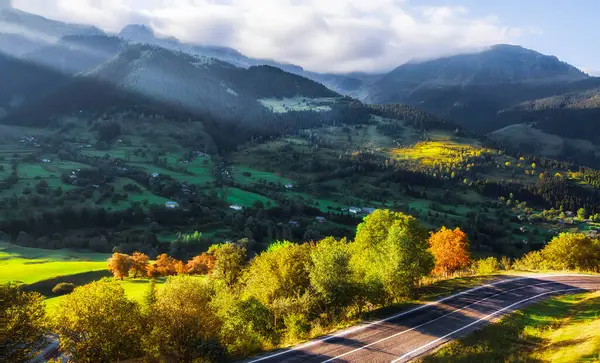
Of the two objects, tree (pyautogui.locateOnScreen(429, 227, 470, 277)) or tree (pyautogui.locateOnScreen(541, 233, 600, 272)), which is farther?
tree (pyautogui.locateOnScreen(541, 233, 600, 272))

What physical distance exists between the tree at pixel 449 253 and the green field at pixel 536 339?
124 ft

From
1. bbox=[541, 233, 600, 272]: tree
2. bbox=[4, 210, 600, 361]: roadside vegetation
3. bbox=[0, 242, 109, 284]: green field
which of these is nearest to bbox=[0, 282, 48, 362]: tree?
bbox=[4, 210, 600, 361]: roadside vegetation

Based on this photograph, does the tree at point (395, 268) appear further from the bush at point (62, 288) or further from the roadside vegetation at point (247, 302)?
the bush at point (62, 288)

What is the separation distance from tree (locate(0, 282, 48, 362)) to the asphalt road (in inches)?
717

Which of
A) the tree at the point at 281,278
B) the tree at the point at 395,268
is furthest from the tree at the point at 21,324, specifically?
the tree at the point at 395,268

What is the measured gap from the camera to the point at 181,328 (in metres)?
32.8

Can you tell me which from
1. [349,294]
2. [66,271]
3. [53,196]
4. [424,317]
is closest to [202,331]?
[349,294]

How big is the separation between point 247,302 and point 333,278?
37.2 ft

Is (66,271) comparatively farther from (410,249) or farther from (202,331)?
(410,249)

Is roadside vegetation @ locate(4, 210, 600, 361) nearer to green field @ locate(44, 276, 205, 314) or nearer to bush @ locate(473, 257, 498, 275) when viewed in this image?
green field @ locate(44, 276, 205, 314)

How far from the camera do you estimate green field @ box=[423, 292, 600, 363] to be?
3553 cm

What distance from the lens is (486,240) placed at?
19388cm

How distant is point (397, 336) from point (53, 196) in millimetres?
188599

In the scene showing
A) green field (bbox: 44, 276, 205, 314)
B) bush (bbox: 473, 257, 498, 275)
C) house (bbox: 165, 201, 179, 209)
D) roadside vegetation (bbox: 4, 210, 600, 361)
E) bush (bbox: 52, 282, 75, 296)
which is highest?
roadside vegetation (bbox: 4, 210, 600, 361)
